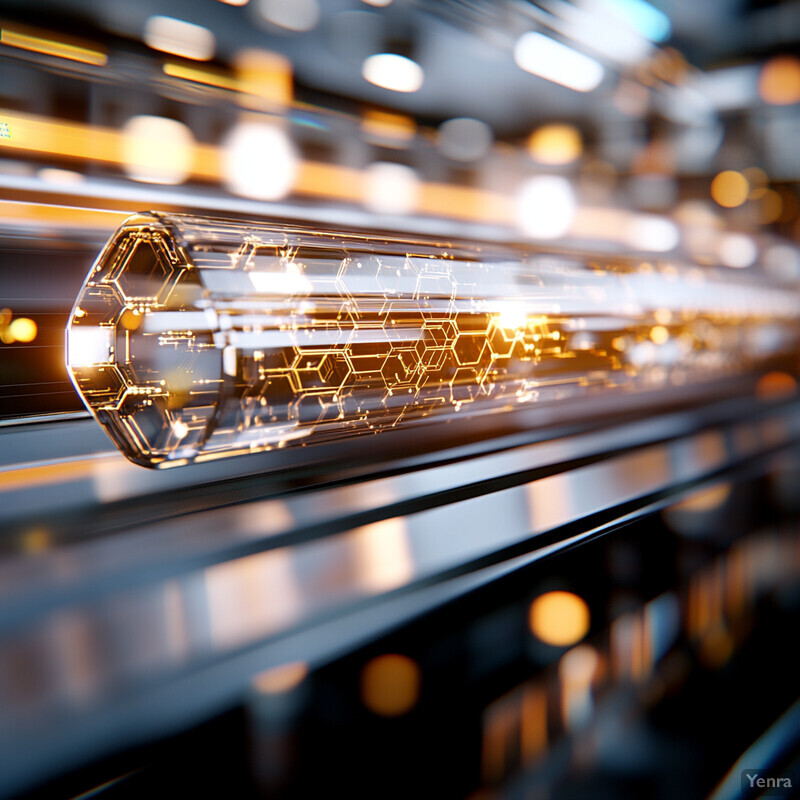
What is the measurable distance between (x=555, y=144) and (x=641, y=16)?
4.4 inches

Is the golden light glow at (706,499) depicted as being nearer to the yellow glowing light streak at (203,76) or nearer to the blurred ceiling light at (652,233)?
the blurred ceiling light at (652,233)

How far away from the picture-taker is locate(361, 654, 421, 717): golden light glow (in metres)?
0.35

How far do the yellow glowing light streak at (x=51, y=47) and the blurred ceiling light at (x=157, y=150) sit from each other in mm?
28

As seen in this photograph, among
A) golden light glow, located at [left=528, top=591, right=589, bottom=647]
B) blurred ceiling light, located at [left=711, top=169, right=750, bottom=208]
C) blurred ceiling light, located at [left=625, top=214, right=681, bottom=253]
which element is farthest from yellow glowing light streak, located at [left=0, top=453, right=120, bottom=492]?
blurred ceiling light, located at [left=711, top=169, right=750, bottom=208]

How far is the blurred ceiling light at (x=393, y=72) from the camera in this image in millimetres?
390

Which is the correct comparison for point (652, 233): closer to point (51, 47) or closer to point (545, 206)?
point (545, 206)

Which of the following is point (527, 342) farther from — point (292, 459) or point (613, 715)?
point (613, 715)

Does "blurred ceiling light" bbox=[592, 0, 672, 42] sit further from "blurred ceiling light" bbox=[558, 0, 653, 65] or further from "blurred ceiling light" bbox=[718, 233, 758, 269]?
"blurred ceiling light" bbox=[718, 233, 758, 269]

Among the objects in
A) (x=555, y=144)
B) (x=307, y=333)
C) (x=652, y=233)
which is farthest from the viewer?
(x=652, y=233)

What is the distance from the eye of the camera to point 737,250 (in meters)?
0.90

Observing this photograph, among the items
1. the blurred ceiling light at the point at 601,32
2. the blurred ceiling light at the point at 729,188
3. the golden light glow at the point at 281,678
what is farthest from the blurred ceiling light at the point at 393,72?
the blurred ceiling light at the point at 729,188

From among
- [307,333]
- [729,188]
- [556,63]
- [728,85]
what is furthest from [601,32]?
[729,188]

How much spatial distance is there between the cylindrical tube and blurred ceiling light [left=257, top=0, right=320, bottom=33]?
0.15m

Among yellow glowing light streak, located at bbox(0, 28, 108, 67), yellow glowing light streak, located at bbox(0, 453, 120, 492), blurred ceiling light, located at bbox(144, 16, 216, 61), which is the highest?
blurred ceiling light, located at bbox(144, 16, 216, 61)
